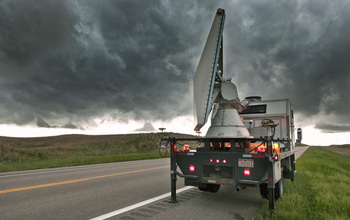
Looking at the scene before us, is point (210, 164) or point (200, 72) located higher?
point (200, 72)

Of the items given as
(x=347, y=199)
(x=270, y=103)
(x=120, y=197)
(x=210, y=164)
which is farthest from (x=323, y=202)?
(x=120, y=197)

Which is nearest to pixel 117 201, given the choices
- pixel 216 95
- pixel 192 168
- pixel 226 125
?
pixel 192 168

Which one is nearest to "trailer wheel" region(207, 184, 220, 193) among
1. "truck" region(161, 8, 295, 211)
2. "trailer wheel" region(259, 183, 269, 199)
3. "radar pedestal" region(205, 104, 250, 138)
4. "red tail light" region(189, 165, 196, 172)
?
"truck" region(161, 8, 295, 211)

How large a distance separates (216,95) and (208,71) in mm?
824

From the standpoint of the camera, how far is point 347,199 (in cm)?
589

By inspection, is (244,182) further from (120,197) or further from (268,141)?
(120,197)

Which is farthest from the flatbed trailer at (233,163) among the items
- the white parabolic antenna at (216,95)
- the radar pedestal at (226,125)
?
the white parabolic antenna at (216,95)

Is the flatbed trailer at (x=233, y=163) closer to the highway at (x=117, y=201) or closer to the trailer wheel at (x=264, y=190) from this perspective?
the trailer wheel at (x=264, y=190)

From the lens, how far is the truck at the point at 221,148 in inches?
214

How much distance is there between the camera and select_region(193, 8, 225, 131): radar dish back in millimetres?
6359

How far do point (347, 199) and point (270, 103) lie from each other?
3.68 m

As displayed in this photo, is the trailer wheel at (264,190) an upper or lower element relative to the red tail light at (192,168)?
lower

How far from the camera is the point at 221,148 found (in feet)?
20.9

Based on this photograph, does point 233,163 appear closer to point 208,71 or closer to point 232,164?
point 232,164
